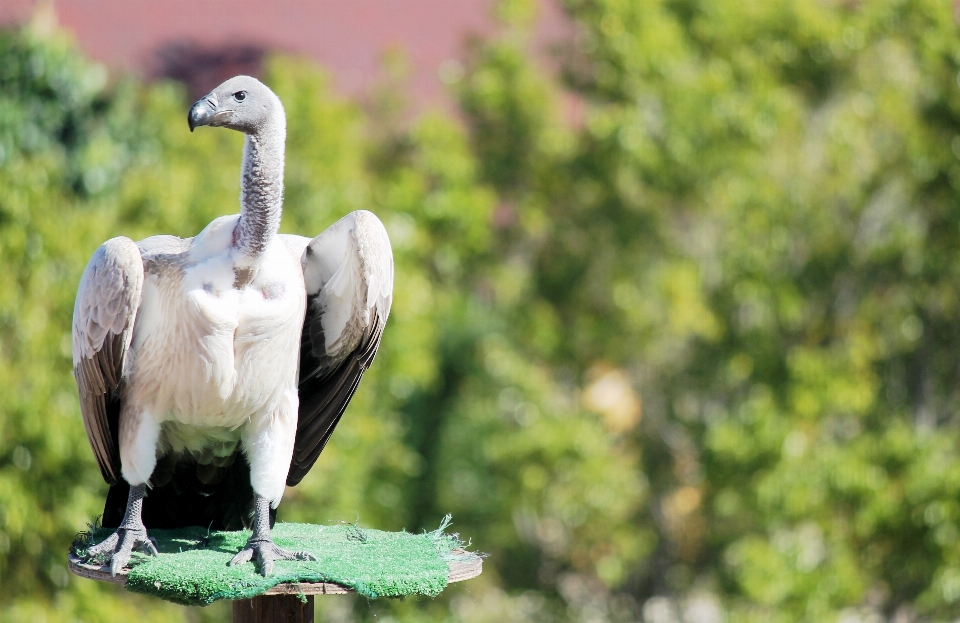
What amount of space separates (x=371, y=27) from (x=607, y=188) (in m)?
3.86

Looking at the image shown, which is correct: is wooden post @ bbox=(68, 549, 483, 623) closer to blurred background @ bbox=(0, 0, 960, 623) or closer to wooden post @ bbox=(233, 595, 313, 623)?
wooden post @ bbox=(233, 595, 313, 623)

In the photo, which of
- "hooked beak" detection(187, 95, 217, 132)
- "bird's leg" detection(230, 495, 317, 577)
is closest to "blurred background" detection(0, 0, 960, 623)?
"bird's leg" detection(230, 495, 317, 577)

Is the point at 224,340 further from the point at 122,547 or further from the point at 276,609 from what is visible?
the point at 276,609

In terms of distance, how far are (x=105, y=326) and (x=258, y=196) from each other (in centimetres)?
64

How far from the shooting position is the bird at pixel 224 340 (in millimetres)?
3230

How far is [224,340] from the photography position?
3234 millimetres

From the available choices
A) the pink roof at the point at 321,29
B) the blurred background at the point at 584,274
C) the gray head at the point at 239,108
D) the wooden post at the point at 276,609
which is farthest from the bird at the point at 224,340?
the pink roof at the point at 321,29

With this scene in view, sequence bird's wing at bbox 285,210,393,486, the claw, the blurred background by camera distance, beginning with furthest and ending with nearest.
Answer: the blurred background, bird's wing at bbox 285,210,393,486, the claw

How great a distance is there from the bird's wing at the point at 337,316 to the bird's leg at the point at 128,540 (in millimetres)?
599

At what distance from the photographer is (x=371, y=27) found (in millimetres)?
12508

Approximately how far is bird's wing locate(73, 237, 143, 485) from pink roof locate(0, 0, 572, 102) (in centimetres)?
847

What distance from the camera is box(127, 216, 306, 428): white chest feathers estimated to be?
3.23 metres

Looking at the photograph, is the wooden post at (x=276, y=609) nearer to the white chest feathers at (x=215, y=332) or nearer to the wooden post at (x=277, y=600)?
the wooden post at (x=277, y=600)

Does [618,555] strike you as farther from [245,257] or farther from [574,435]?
[245,257]
